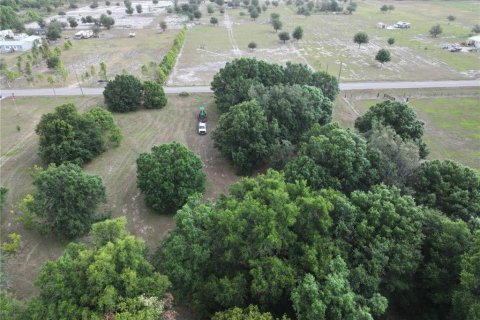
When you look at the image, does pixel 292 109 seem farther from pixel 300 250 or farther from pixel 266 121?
pixel 300 250

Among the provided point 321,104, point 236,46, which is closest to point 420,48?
point 236,46

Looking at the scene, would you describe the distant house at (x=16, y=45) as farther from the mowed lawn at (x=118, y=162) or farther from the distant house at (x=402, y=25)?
the distant house at (x=402, y=25)

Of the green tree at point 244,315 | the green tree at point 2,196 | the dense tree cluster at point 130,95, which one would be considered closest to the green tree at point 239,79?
the dense tree cluster at point 130,95

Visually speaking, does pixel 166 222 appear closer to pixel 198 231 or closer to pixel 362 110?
pixel 198 231

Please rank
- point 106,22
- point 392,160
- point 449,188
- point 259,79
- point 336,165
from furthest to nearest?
point 106,22 → point 259,79 → point 392,160 → point 336,165 → point 449,188

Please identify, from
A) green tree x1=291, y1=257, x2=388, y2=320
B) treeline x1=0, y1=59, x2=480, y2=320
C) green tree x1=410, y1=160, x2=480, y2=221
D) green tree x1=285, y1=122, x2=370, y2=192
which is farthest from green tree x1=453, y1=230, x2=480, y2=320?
green tree x1=285, y1=122, x2=370, y2=192

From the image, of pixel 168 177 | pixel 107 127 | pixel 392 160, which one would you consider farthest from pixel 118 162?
pixel 392 160
